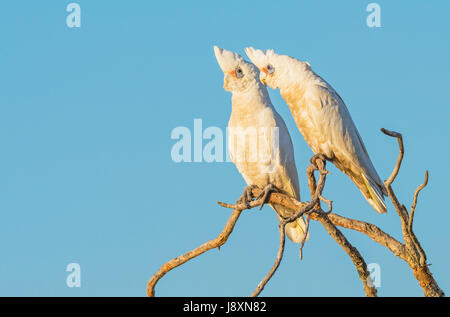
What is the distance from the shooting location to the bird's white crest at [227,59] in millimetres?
9195

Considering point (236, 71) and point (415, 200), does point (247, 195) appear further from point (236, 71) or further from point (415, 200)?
point (415, 200)

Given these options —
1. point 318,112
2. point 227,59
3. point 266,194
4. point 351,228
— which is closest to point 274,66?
point 227,59

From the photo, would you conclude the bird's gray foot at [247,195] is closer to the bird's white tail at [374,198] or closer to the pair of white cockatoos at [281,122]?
the pair of white cockatoos at [281,122]

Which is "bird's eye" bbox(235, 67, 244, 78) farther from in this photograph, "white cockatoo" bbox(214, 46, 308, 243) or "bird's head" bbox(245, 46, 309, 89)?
"bird's head" bbox(245, 46, 309, 89)

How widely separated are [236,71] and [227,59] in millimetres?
216

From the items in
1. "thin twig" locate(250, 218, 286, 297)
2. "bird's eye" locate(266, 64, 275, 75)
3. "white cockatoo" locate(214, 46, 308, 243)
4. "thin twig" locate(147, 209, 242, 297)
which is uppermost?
"bird's eye" locate(266, 64, 275, 75)

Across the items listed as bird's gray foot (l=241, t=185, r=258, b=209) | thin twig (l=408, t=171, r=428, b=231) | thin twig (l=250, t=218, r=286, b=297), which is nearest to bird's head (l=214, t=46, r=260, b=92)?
bird's gray foot (l=241, t=185, r=258, b=209)

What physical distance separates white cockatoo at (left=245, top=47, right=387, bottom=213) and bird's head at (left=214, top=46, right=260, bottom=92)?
0.18 meters

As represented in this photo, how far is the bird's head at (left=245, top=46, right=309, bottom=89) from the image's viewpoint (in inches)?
367

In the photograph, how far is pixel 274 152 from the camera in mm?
9328
